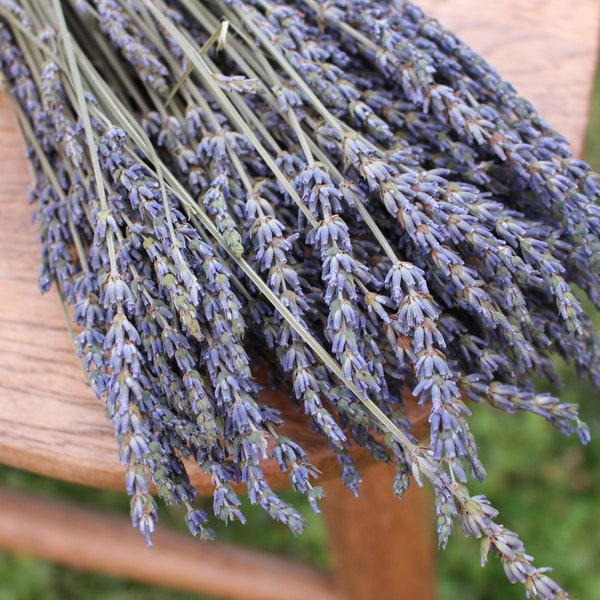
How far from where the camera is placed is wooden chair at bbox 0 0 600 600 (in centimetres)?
82

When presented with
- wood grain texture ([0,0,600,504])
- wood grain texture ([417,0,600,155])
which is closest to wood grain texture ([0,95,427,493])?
wood grain texture ([0,0,600,504])

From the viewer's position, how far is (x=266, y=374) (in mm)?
813

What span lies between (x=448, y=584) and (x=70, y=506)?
2.88 feet

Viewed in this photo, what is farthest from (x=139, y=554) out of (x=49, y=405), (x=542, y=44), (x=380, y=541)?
(x=542, y=44)

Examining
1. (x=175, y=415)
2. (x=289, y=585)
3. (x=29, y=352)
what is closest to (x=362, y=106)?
(x=175, y=415)

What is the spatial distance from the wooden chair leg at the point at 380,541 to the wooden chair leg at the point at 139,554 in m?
0.18

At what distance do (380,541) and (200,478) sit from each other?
59cm

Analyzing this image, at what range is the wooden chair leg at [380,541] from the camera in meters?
1.19

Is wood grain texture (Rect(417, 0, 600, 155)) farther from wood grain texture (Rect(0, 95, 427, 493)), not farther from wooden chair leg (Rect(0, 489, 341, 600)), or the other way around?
wooden chair leg (Rect(0, 489, 341, 600))

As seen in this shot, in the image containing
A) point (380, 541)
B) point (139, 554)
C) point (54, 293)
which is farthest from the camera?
point (139, 554)

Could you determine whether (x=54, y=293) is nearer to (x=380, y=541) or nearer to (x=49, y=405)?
(x=49, y=405)

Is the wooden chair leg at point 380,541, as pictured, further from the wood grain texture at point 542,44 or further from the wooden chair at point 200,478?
the wood grain texture at point 542,44

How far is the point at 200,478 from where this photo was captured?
30.3 inches

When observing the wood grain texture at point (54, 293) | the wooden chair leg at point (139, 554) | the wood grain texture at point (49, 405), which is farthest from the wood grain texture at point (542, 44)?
the wooden chair leg at point (139, 554)
